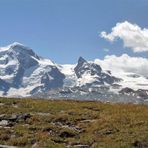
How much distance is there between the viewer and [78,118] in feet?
117

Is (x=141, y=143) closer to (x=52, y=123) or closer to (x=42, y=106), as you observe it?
(x=52, y=123)

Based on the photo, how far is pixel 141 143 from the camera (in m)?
27.4

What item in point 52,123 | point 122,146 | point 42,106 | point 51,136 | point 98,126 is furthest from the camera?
point 42,106

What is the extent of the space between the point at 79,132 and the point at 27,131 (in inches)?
135

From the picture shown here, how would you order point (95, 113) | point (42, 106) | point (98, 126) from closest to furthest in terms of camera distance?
1. point (98, 126)
2. point (95, 113)
3. point (42, 106)

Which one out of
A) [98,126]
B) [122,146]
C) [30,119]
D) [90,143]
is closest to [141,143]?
[122,146]

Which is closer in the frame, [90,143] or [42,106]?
[90,143]

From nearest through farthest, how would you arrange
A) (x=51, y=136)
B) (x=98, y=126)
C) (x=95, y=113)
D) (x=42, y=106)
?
(x=51, y=136)
(x=98, y=126)
(x=95, y=113)
(x=42, y=106)

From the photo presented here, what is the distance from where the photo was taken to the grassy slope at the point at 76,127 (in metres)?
28.4

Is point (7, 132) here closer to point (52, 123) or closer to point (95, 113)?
point (52, 123)

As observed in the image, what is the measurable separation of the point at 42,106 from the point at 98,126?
10.3 meters

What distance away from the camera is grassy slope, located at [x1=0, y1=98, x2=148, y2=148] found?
2841 centimetres

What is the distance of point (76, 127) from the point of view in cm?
3319

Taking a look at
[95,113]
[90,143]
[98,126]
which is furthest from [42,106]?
[90,143]
